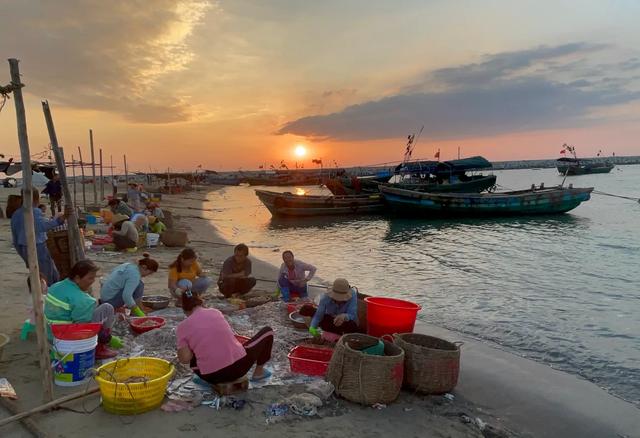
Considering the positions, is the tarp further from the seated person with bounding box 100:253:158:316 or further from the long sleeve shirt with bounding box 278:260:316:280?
the seated person with bounding box 100:253:158:316

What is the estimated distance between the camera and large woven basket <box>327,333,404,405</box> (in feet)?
14.0

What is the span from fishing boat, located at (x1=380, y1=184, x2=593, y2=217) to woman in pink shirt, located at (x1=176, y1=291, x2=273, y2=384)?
2526 cm

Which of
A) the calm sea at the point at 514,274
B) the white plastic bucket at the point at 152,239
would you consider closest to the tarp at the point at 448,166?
the calm sea at the point at 514,274

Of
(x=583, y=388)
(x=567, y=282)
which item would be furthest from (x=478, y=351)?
(x=567, y=282)

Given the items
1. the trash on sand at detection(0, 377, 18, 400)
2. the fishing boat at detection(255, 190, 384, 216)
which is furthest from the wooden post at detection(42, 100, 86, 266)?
the fishing boat at detection(255, 190, 384, 216)

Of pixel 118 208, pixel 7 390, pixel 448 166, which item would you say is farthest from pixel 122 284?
pixel 448 166

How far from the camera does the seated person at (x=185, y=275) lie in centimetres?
681

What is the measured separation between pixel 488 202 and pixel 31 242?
88.5 ft

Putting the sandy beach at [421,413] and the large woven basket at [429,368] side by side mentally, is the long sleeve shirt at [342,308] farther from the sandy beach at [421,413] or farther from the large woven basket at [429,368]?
the sandy beach at [421,413]

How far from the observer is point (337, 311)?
19.2 feet

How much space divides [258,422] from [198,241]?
1355 centimetres

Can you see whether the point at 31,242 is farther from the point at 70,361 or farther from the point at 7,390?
the point at 7,390

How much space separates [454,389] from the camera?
512cm

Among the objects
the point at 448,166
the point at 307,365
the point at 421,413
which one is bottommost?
the point at 421,413
